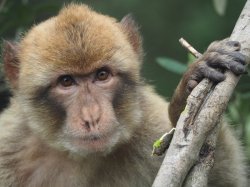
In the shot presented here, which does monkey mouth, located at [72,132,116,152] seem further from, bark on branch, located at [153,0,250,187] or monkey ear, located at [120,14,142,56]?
monkey ear, located at [120,14,142,56]

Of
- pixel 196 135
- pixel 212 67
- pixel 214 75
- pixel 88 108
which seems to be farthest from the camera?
pixel 88 108

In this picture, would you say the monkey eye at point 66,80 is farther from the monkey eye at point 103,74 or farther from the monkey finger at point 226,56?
the monkey finger at point 226,56

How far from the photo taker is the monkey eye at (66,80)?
7.93 meters

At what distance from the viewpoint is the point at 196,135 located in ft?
22.1

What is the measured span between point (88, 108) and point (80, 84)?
1.25 feet

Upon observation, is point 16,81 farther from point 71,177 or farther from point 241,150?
point 241,150

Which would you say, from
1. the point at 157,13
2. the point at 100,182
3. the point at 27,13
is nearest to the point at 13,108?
the point at 100,182

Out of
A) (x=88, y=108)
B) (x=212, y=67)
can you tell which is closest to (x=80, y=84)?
(x=88, y=108)

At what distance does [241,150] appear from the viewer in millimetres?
8742

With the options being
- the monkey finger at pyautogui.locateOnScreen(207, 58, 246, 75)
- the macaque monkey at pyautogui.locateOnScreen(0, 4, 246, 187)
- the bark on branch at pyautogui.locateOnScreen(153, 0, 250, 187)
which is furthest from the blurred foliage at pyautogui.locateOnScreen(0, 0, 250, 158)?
the bark on branch at pyautogui.locateOnScreen(153, 0, 250, 187)

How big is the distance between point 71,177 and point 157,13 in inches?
369

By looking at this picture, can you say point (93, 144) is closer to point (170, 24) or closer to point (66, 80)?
point (66, 80)

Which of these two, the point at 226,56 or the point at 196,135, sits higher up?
the point at 226,56

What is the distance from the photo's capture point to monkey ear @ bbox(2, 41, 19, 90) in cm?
842
